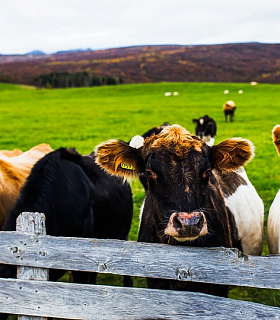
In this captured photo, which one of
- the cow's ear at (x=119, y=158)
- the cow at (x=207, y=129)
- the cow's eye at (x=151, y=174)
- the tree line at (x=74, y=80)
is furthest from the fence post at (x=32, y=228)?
the tree line at (x=74, y=80)

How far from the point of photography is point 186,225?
10.1 feet

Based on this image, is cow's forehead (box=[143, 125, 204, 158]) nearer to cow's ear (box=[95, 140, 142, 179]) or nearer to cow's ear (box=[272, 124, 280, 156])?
cow's ear (box=[95, 140, 142, 179])

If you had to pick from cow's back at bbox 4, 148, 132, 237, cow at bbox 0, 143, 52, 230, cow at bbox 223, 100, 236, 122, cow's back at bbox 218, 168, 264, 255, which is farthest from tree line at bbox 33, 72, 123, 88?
cow's back at bbox 218, 168, 264, 255

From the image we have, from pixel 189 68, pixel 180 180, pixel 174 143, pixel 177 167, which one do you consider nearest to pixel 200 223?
pixel 180 180

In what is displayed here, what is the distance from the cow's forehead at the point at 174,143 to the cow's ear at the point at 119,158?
0.14 m

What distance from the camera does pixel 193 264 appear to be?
3309 millimetres

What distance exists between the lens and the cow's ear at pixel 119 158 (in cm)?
388

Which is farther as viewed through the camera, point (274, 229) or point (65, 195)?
point (274, 229)

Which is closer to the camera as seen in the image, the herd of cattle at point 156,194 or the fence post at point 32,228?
the herd of cattle at point 156,194

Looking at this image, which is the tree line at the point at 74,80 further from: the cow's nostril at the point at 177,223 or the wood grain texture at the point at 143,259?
the cow's nostril at the point at 177,223

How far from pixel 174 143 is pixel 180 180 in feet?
1.19

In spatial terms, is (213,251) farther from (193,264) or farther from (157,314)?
(157,314)

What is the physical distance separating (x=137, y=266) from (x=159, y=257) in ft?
0.59

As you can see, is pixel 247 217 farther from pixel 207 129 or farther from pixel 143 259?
pixel 207 129
